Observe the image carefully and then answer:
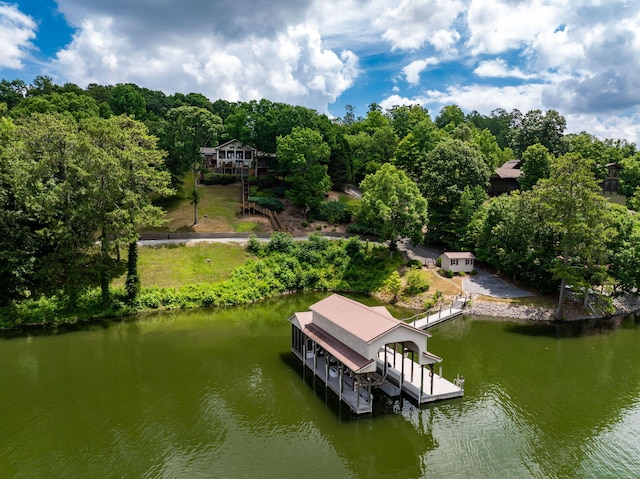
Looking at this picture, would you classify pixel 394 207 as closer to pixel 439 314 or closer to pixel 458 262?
pixel 458 262

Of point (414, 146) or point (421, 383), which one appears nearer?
point (421, 383)

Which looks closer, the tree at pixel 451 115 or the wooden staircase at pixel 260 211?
the wooden staircase at pixel 260 211

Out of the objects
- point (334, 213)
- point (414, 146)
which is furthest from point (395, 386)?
point (414, 146)

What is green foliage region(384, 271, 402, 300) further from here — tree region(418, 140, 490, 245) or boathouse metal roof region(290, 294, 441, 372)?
boathouse metal roof region(290, 294, 441, 372)

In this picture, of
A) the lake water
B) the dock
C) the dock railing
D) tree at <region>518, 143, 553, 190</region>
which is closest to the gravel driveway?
the dock railing

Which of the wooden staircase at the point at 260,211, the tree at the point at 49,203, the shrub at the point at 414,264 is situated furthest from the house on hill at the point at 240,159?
the tree at the point at 49,203

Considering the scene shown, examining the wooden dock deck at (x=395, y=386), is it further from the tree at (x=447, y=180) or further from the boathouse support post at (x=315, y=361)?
the tree at (x=447, y=180)
